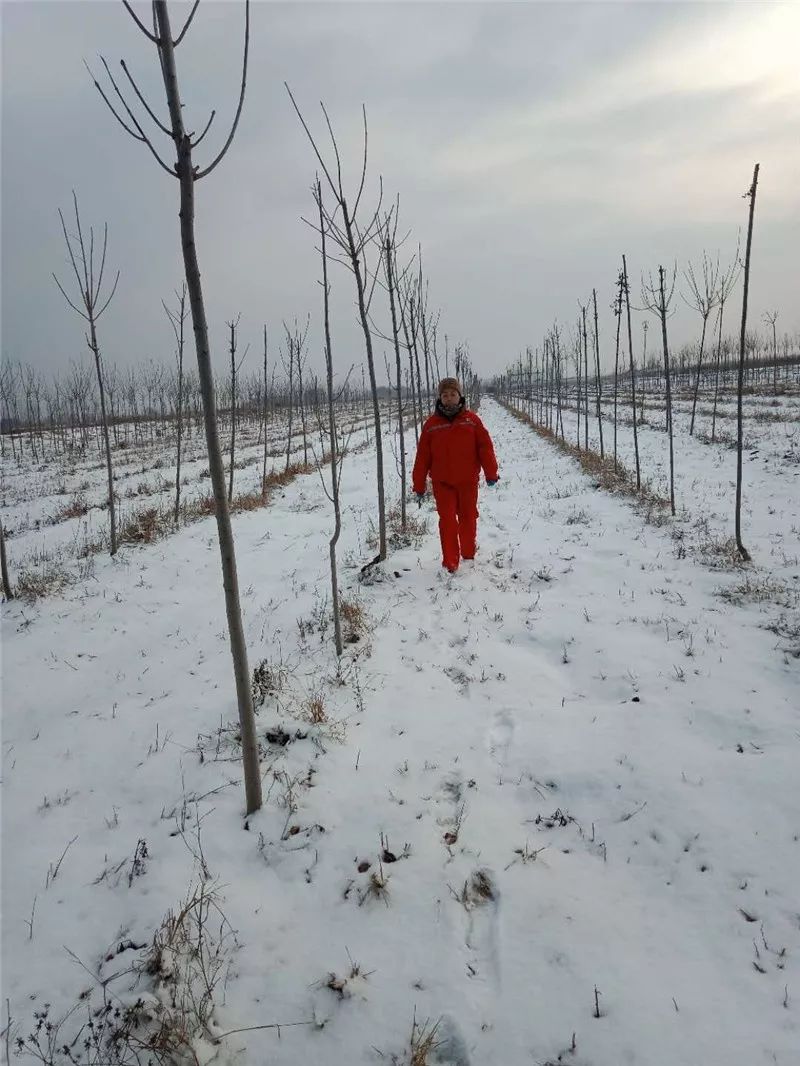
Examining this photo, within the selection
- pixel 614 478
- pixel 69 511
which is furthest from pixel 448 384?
pixel 69 511

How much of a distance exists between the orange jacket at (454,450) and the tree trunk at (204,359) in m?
3.39

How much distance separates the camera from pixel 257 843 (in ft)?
8.05

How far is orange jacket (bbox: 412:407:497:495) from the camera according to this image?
5.45 metres

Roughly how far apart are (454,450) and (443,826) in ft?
12.4

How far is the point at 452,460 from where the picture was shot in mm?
5453

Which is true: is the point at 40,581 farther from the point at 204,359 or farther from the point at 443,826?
the point at 443,826

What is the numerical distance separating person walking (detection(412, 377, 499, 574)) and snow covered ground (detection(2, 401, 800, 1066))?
0.93 metres

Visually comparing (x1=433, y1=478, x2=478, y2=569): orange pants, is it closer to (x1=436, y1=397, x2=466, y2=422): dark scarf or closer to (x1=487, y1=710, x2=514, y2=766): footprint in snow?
(x1=436, y1=397, x2=466, y2=422): dark scarf

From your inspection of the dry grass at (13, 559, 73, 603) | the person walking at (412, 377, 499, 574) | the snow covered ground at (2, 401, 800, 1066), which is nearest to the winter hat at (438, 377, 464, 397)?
the person walking at (412, 377, 499, 574)

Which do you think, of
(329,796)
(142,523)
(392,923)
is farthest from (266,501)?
(392,923)

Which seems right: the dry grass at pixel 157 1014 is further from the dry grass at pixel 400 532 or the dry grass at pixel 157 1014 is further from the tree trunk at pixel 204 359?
the dry grass at pixel 400 532

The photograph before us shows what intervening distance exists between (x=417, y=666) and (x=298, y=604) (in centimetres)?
191

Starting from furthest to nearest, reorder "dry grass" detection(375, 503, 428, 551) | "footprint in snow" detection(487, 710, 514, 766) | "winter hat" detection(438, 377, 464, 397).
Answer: "dry grass" detection(375, 503, 428, 551) < "winter hat" detection(438, 377, 464, 397) < "footprint in snow" detection(487, 710, 514, 766)

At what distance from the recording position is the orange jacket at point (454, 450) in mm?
5449
